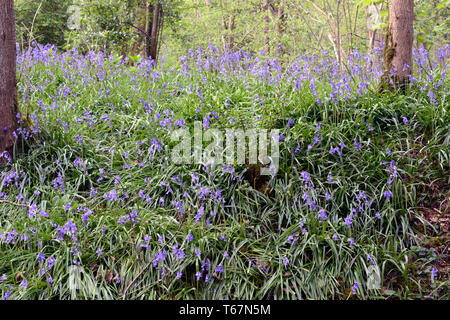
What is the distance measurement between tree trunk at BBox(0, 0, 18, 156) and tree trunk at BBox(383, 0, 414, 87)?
4040 millimetres

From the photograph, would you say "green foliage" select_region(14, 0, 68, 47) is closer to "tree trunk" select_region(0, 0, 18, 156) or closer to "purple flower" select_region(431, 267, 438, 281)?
"tree trunk" select_region(0, 0, 18, 156)

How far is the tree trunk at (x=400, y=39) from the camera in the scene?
13.4ft

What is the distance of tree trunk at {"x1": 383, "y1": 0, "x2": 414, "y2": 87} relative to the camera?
13.4 feet

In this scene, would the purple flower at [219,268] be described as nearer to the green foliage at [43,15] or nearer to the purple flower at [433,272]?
the purple flower at [433,272]

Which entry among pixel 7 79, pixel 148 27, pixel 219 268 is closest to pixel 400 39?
pixel 219 268

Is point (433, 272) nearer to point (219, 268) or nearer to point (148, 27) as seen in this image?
point (219, 268)

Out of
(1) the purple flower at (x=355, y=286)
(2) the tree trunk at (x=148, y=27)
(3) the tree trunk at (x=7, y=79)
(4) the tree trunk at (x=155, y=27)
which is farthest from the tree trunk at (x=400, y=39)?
(2) the tree trunk at (x=148, y=27)

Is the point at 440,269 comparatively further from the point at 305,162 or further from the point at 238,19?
the point at 238,19

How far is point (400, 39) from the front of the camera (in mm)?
4133

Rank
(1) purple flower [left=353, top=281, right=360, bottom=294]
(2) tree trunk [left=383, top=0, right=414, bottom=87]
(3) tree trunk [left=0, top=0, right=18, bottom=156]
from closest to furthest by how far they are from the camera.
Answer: (1) purple flower [left=353, top=281, right=360, bottom=294], (3) tree trunk [left=0, top=0, right=18, bottom=156], (2) tree trunk [left=383, top=0, right=414, bottom=87]

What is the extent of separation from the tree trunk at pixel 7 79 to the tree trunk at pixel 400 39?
4.04m

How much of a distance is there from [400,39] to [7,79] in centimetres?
426

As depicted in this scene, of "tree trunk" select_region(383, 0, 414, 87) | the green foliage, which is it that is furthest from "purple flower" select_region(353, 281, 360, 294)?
the green foliage

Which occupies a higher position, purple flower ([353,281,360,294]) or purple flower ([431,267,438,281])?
purple flower ([431,267,438,281])
